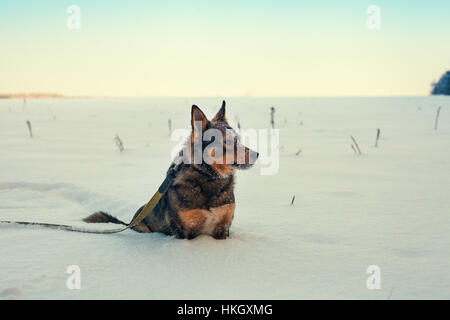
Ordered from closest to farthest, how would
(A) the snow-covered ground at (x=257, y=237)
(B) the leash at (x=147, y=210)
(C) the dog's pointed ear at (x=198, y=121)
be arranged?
1. (A) the snow-covered ground at (x=257, y=237)
2. (C) the dog's pointed ear at (x=198, y=121)
3. (B) the leash at (x=147, y=210)

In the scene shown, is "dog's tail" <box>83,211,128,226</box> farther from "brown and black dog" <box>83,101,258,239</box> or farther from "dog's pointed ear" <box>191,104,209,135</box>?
"dog's pointed ear" <box>191,104,209,135</box>

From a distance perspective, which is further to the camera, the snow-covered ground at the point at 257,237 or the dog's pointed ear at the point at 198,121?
the dog's pointed ear at the point at 198,121

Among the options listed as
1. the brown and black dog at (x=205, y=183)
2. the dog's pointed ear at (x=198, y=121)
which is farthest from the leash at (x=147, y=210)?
the dog's pointed ear at (x=198, y=121)

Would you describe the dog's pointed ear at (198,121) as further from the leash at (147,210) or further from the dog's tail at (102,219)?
the dog's tail at (102,219)

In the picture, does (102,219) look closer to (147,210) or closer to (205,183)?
(147,210)

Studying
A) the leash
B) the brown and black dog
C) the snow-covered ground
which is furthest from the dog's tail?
the brown and black dog

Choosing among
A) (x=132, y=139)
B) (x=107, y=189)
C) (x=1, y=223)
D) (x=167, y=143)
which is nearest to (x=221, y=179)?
(x=1, y=223)

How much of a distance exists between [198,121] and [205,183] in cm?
53

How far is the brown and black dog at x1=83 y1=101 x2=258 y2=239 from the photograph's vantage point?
311cm

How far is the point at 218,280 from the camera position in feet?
8.44

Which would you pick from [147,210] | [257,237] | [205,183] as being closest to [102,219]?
[147,210]

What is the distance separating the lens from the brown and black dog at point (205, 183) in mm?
3115

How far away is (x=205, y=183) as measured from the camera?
10.3 ft
